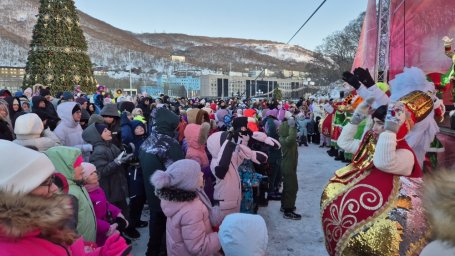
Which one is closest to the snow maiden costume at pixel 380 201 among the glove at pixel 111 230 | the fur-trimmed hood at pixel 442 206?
the fur-trimmed hood at pixel 442 206

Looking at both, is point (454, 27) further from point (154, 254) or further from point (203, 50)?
point (203, 50)

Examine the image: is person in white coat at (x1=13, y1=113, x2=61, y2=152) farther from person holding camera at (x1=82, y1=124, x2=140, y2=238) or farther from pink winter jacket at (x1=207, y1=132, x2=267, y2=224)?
pink winter jacket at (x1=207, y1=132, x2=267, y2=224)

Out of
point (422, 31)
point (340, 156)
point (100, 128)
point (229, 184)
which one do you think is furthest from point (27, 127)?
point (340, 156)

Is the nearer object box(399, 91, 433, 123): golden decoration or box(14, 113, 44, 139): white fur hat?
box(399, 91, 433, 123): golden decoration

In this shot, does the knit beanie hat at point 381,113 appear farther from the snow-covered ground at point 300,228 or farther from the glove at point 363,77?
the snow-covered ground at point 300,228

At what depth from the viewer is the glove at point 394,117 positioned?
2.19 meters

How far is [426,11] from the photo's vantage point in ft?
20.9

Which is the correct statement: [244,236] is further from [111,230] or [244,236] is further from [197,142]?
[197,142]

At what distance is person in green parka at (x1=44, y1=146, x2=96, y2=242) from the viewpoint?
2.59m

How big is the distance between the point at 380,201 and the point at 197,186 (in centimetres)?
135

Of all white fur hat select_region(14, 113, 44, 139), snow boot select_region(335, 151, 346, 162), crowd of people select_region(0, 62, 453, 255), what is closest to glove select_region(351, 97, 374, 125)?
crowd of people select_region(0, 62, 453, 255)

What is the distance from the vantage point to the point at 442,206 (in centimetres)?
125

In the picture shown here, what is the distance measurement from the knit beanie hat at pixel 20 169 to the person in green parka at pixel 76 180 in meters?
1.20

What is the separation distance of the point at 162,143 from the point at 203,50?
169 metres
